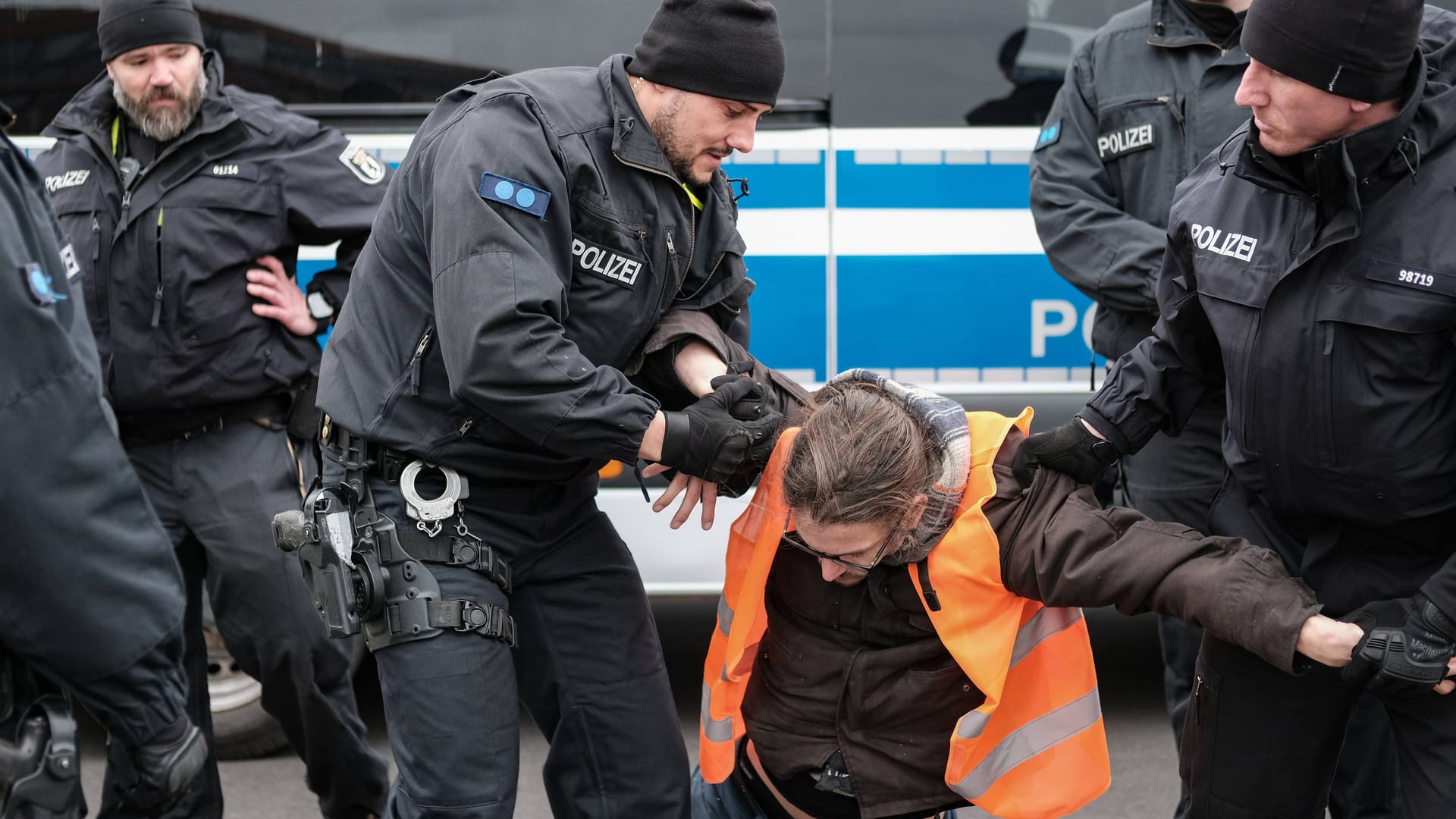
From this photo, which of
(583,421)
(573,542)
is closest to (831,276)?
(573,542)

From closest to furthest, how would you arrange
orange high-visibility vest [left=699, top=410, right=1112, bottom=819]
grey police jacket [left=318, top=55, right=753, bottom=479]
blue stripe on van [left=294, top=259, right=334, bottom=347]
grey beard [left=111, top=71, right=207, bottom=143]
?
grey police jacket [left=318, top=55, right=753, bottom=479] < orange high-visibility vest [left=699, top=410, right=1112, bottom=819] < grey beard [left=111, top=71, right=207, bottom=143] < blue stripe on van [left=294, top=259, right=334, bottom=347]

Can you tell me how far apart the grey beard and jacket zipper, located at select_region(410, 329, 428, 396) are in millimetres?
1306

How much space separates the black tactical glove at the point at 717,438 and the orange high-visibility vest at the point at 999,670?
0.16 ft

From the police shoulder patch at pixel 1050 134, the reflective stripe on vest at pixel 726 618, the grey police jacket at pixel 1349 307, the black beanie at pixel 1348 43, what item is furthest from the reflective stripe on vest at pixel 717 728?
the police shoulder patch at pixel 1050 134

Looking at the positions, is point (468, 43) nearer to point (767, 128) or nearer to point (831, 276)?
point (767, 128)

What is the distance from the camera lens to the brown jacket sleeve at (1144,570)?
2365 millimetres

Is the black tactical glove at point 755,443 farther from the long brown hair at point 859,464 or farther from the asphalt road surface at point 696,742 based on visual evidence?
A: the asphalt road surface at point 696,742

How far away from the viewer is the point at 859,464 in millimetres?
2443

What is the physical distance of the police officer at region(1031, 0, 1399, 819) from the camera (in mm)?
3402

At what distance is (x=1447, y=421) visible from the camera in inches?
93.4

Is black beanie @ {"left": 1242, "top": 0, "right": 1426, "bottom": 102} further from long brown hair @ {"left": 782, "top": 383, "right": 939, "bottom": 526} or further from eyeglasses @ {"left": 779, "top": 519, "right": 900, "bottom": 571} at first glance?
eyeglasses @ {"left": 779, "top": 519, "right": 900, "bottom": 571}

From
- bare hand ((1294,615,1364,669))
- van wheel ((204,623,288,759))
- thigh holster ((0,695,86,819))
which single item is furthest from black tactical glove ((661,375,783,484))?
van wheel ((204,623,288,759))

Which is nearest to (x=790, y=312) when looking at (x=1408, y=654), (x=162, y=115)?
(x=162, y=115)

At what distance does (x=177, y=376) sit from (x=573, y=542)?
1.15 metres
